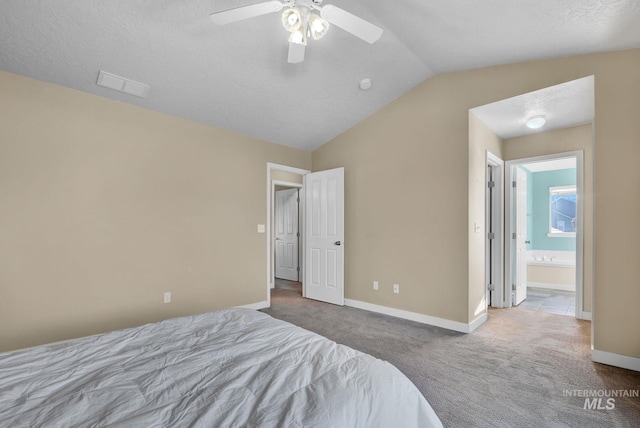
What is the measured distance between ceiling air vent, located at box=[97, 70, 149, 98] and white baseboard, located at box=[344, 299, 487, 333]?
12.1ft

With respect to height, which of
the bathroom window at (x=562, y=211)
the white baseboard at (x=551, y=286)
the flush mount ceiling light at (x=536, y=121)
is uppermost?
the flush mount ceiling light at (x=536, y=121)

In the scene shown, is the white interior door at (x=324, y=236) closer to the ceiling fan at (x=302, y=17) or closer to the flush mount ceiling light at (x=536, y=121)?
the flush mount ceiling light at (x=536, y=121)

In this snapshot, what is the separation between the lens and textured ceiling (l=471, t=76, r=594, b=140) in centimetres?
287

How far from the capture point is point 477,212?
11.6 ft

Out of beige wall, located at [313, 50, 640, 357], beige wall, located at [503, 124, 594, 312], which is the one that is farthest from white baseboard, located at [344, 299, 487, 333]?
beige wall, located at [503, 124, 594, 312]

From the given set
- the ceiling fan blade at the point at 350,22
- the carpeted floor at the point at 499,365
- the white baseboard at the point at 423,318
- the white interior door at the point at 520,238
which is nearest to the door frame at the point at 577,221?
the white interior door at the point at 520,238

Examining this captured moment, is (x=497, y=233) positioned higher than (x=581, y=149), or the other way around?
(x=581, y=149)

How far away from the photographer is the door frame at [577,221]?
3715 mm

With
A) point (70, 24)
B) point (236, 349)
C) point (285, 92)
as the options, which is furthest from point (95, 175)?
point (236, 349)

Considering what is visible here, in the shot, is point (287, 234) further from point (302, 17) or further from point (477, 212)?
point (302, 17)

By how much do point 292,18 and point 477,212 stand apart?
2.93 metres

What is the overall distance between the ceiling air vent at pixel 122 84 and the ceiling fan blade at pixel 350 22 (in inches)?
81.6

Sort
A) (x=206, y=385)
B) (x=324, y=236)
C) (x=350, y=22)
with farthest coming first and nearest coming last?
(x=324, y=236) → (x=350, y=22) → (x=206, y=385)

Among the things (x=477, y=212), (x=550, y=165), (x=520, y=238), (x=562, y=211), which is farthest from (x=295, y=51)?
(x=562, y=211)
